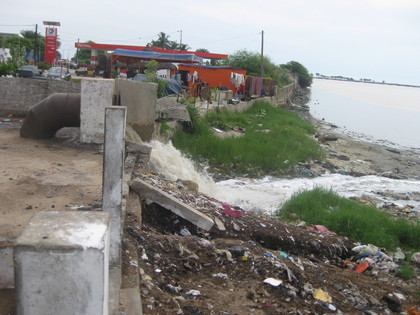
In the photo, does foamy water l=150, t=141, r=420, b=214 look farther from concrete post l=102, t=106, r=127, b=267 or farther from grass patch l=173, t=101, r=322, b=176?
concrete post l=102, t=106, r=127, b=267

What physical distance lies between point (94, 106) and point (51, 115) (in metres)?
0.69

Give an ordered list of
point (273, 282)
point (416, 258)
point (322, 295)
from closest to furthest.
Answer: point (273, 282)
point (322, 295)
point (416, 258)

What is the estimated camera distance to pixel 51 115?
6859 mm

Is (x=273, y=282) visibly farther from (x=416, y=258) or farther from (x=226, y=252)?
(x=416, y=258)

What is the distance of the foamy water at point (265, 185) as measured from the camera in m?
8.53

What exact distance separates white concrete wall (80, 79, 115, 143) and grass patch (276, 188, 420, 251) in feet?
11.8

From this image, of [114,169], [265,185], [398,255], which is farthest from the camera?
[265,185]

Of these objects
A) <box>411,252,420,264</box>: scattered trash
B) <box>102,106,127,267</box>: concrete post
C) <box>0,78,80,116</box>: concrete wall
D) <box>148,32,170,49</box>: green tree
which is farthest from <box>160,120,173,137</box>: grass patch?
<box>148,32,170,49</box>: green tree

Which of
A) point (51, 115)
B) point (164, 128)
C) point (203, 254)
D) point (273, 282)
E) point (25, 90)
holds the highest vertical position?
Answer: point (25, 90)

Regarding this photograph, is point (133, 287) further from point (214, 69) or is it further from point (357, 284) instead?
point (214, 69)

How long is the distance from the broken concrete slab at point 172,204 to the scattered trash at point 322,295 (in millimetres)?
1487

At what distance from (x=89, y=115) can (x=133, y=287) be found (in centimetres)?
405

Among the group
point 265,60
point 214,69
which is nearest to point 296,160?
point 214,69

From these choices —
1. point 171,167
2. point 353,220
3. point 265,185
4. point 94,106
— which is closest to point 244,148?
point 265,185
